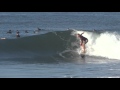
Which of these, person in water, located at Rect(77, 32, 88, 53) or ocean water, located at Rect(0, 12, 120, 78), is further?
person in water, located at Rect(77, 32, 88, 53)

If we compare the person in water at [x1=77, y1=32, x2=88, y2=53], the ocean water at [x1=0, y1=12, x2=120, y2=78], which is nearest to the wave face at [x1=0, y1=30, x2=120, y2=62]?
the ocean water at [x1=0, y1=12, x2=120, y2=78]

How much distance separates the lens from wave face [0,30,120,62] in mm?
22547

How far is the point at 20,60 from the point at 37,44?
3.57m

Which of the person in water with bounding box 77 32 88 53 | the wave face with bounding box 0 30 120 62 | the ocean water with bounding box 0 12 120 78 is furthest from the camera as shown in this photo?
the person in water with bounding box 77 32 88 53

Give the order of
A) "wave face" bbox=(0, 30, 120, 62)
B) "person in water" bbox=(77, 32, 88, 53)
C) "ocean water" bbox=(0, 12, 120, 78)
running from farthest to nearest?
1. "person in water" bbox=(77, 32, 88, 53)
2. "wave face" bbox=(0, 30, 120, 62)
3. "ocean water" bbox=(0, 12, 120, 78)

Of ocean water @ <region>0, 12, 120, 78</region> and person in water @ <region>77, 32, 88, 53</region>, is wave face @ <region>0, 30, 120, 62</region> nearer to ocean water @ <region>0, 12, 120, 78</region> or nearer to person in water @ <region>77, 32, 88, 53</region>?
ocean water @ <region>0, 12, 120, 78</region>

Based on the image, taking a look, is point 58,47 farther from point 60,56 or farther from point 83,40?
point 60,56

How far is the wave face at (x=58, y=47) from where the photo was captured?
22547 mm

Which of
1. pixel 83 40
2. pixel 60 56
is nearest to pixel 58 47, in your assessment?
pixel 83 40

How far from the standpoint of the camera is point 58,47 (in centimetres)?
2408
